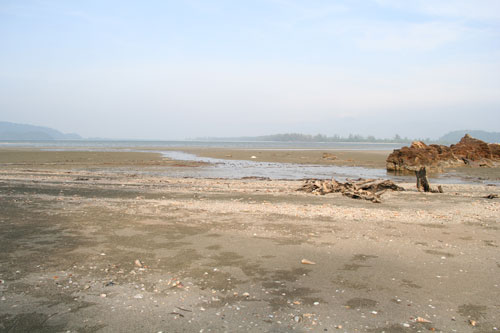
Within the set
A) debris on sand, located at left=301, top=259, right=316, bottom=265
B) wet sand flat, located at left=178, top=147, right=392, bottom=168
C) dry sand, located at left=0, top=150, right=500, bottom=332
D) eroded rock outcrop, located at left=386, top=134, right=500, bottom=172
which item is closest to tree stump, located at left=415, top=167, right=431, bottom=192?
dry sand, located at left=0, top=150, right=500, bottom=332

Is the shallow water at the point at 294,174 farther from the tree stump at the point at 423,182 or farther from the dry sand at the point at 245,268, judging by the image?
the dry sand at the point at 245,268

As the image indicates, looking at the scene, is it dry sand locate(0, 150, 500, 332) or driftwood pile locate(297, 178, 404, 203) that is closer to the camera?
dry sand locate(0, 150, 500, 332)

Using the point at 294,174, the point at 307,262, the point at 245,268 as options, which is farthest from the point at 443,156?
the point at 245,268

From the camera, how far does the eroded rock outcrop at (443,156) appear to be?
101 ft

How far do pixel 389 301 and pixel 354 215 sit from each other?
600 cm

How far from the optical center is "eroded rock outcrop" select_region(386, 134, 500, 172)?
30719 mm

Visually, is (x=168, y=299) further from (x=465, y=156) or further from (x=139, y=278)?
(x=465, y=156)

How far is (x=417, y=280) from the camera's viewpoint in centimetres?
618

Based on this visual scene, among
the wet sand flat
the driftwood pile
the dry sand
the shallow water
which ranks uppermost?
the wet sand flat

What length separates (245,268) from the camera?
6637 millimetres

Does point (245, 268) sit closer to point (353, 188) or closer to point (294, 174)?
point (353, 188)

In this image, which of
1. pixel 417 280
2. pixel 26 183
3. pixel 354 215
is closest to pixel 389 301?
pixel 417 280

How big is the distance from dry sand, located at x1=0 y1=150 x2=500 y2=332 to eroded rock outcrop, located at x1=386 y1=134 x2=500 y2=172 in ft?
63.8

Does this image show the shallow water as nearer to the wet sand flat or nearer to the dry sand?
the wet sand flat
